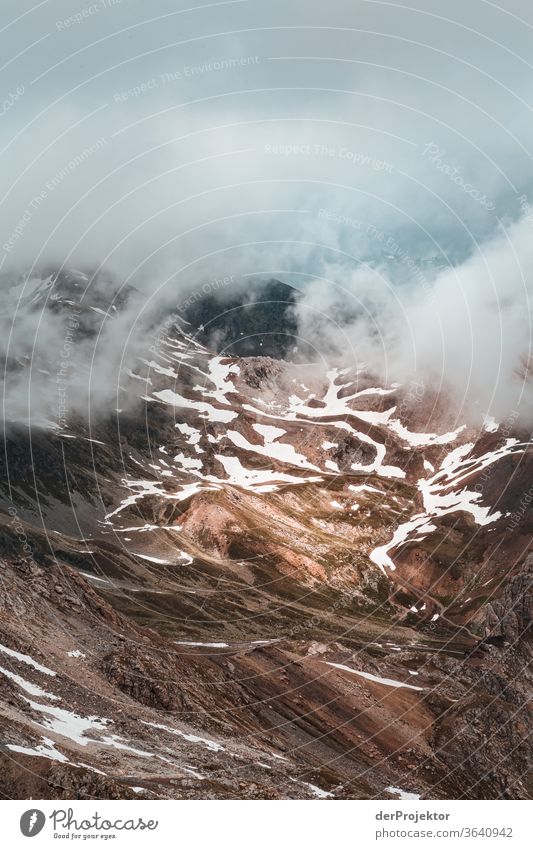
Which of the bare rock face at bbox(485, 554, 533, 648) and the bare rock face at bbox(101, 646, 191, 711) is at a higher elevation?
the bare rock face at bbox(485, 554, 533, 648)

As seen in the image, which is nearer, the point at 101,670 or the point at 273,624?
the point at 101,670

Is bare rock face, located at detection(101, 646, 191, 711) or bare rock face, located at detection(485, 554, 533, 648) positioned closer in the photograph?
bare rock face, located at detection(101, 646, 191, 711)

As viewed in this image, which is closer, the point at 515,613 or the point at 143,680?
the point at 143,680

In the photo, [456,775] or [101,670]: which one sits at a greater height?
[101,670]

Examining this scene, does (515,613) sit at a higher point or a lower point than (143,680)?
higher

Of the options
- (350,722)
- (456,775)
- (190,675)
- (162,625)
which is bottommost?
(456,775)

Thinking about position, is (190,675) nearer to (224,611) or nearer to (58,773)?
(58,773)

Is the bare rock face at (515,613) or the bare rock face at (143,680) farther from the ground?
the bare rock face at (515,613)

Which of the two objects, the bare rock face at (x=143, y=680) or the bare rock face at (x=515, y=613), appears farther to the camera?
the bare rock face at (x=515, y=613)
